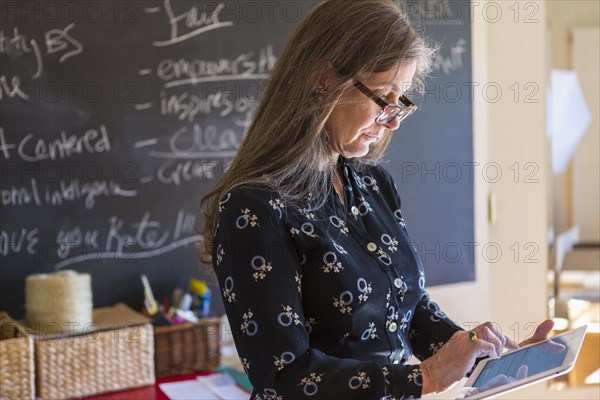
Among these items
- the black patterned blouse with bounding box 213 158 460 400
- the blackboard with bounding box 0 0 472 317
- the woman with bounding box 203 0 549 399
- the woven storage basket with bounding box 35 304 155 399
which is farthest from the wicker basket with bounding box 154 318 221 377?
the black patterned blouse with bounding box 213 158 460 400

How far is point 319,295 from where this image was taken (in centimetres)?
113

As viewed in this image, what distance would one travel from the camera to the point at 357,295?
114 cm

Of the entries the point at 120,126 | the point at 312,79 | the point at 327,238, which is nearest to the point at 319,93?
the point at 312,79

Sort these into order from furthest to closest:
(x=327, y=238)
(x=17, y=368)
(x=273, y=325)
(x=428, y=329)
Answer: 1. (x=17, y=368)
2. (x=428, y=329)
3. (x=327, y=238)
4. (x=273, y=325)

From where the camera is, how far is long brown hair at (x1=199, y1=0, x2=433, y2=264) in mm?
1155

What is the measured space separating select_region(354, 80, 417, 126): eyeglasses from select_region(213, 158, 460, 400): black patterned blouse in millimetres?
151

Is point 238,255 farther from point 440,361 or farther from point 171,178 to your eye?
point 171,178

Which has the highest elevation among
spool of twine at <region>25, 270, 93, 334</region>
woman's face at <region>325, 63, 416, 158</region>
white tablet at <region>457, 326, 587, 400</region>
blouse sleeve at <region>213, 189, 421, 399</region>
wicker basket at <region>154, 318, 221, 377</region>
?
woman's face at <region>325, 63, 416, 158</region>

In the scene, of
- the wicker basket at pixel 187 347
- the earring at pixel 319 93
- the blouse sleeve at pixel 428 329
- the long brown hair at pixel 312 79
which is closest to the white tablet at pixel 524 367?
the blouse sleeve at pixel 428 329

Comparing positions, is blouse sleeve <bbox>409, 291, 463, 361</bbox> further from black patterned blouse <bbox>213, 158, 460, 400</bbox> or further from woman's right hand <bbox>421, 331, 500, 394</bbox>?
woman's right hand <bbox>421, 331, 500, 394</bbox>

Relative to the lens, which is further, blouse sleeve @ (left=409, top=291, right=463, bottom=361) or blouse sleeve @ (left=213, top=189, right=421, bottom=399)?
blouse sleeve @ (left=409, top=291, right=463, bottom=361)

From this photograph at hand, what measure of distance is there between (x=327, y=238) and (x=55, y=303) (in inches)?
32.9

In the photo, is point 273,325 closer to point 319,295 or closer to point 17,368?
point 319,295

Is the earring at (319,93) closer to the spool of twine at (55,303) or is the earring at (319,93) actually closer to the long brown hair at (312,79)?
the long brown hair at (312,79)
